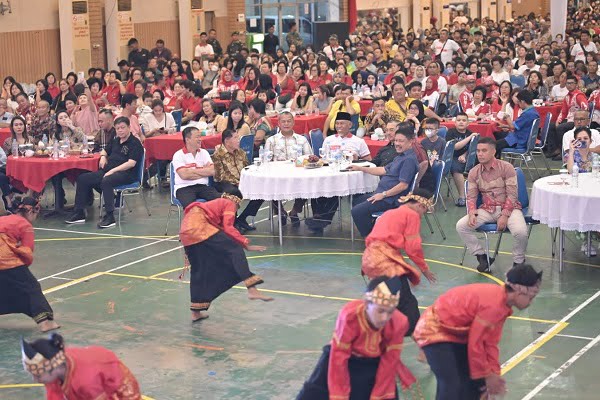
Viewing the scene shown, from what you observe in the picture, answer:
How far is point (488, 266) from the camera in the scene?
37.4ft

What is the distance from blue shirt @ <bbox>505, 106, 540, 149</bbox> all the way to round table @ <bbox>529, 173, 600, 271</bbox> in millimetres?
4989

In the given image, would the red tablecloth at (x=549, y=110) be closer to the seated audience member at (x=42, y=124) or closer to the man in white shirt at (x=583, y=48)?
the seated audience member at (x=42, y=124)

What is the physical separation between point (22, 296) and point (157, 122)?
22.8 feet

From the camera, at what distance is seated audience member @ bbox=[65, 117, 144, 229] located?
14.2 metres

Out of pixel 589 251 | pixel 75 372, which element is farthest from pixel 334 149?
pixel 75 372

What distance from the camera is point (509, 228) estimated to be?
36.9 ft

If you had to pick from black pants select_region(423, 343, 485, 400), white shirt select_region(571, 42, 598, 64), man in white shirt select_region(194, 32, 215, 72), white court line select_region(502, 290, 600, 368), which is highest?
man in white shirt select_region(194, 32, 215, 72)

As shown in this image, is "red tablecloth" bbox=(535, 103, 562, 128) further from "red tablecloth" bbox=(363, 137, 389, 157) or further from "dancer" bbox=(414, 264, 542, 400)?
"dancer" bbox=(414, 264, 542, 400)

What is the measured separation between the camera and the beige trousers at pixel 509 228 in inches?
440

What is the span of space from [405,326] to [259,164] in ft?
23.5

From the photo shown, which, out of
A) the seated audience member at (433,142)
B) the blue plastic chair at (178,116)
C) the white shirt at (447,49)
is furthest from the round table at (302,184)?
the white shirt at (447,49)

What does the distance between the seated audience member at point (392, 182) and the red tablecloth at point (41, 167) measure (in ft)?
12.4

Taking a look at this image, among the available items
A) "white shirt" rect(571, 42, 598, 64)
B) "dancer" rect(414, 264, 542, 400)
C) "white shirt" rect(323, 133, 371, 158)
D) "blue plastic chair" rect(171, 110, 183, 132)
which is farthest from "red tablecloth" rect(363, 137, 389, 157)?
"white shirt" rect(571, 42, 598, 64)

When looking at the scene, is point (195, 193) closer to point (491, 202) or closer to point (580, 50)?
point (491, 202)
